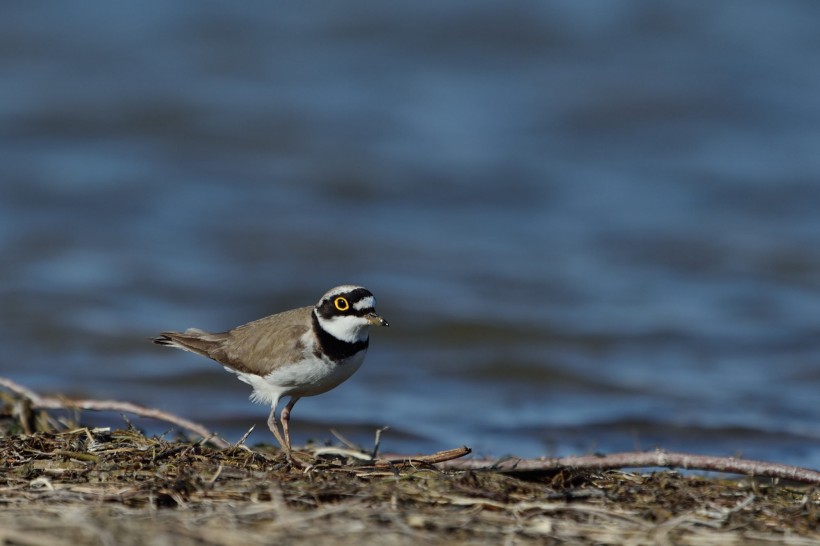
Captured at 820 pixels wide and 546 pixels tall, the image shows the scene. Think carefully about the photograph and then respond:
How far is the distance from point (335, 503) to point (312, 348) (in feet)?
5.77

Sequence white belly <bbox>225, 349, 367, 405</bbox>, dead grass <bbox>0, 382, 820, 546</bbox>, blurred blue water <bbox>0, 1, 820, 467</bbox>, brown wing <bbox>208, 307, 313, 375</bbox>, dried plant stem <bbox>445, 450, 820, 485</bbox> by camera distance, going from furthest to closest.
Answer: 1. blurred blue water <bbox>0, 1, 820, 467</bbox>
2. brown wing <bbox>208, 307, 313, 375</bbox>
3. white belly <bbox>225, 349, 367, 405</bbox>
4. dried plant stem <bbox>445, 450, 820, 485</bbox>
5. dead grass <bbox>0, 382, 820, 546</bbox>

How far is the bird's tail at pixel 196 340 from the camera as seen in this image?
7512 millimetres

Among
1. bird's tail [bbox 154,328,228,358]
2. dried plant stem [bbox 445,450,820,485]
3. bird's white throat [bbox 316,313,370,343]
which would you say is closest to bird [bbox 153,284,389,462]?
bird's white throat [bbox 316,313,370,343]

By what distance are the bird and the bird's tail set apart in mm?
338

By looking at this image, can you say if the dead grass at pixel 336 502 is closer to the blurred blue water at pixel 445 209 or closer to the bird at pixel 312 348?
the bird at pixel 312 348

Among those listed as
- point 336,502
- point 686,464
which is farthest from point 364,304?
point 686,464

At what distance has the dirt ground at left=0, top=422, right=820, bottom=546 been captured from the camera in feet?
15.2

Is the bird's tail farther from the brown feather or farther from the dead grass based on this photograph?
the dead grass

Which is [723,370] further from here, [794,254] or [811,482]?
[811,482]

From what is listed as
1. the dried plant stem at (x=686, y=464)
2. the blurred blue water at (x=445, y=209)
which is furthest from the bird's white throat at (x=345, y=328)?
the blurred blue water at (x=445, y=209)

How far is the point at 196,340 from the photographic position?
759cm

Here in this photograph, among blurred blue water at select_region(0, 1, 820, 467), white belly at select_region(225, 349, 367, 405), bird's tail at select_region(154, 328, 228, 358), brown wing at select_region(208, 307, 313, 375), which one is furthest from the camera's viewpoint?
blurred blue water at select_region(0, 1, 820, 467)

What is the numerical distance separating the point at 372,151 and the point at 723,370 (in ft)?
30.6

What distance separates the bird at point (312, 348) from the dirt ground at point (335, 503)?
2.31 feet
